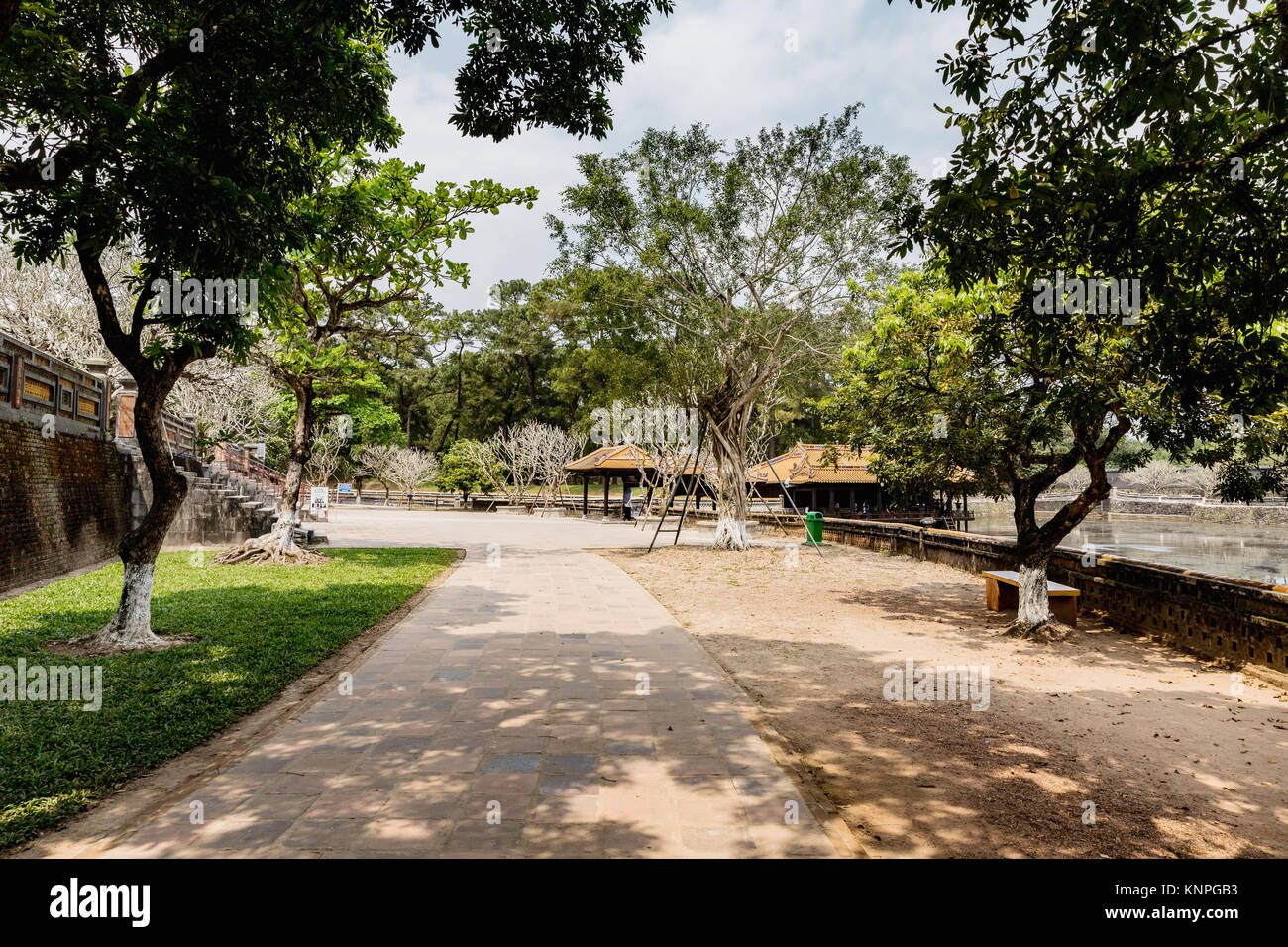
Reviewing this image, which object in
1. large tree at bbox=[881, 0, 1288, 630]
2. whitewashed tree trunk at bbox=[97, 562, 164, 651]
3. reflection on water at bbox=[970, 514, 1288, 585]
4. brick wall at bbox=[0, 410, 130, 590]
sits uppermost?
large tree at bbox=[881, 0, 1288, 630]

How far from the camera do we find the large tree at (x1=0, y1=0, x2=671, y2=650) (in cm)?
571

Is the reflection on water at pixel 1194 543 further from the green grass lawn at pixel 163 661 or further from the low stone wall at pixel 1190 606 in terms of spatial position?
the green grass lawn at pixel 163 661

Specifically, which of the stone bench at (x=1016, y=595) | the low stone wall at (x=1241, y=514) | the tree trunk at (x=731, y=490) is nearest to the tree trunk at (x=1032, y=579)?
the stone bench at (x=1016, y=595)

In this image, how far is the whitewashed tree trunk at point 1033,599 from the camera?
9.24m

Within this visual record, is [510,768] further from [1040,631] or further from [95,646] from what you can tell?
[1040,631]

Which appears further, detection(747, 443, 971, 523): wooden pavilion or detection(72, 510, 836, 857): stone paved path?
detection(747, 443, 971, 523): wooden pavilion

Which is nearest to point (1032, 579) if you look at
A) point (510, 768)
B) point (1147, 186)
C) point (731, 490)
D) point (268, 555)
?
point (1147, 186)

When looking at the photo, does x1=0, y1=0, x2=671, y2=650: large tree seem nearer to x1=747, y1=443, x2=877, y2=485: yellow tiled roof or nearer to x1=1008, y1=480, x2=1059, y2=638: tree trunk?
x1=1008, y1=480, x2=1059, y2=638: tree trunk

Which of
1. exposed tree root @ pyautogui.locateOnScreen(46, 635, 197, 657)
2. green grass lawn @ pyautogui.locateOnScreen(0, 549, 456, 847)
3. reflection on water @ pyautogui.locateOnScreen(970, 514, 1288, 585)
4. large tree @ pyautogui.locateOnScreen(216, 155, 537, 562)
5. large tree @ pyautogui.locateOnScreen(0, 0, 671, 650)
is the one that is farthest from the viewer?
reflection on water @ pyautogui.locateOnScreen(970, 514, 1288, 585)

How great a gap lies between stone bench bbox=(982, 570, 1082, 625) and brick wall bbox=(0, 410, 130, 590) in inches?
573

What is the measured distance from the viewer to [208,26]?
6.66 meters

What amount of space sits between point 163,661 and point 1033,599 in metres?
10.2

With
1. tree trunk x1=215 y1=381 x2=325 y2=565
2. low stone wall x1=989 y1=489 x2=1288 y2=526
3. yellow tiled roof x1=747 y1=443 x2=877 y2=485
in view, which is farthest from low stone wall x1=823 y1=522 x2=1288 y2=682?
low stone wall x1=989 y1=489 x2=1288 y2=526

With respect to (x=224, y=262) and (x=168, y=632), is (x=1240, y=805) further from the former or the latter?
(x=168, y=632)
